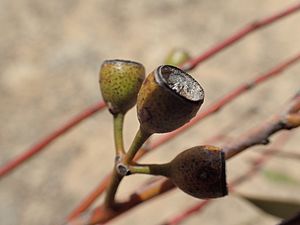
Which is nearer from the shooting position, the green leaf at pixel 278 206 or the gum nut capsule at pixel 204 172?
the gum nut capsule at pixel 204 172


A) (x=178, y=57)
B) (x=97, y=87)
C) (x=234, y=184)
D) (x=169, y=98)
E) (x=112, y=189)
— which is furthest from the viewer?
(x=97, y=87)

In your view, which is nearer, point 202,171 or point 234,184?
point 202,171

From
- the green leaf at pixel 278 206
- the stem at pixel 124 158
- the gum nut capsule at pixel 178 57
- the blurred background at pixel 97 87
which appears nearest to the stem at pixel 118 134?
the stem at pixel 124 158

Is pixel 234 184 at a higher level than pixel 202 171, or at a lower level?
lower

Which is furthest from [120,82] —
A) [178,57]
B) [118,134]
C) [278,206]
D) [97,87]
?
[97,87]

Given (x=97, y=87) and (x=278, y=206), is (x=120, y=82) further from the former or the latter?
(x=97, y=87)

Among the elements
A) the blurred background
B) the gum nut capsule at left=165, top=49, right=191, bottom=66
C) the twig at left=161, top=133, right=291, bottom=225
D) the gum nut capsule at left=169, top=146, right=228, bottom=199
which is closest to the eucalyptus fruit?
the gum nut capsule at left=169, top=146, right=228, bottom=199

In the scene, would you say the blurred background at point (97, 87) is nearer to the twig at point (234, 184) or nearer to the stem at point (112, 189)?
the twig at point (234, 184)
